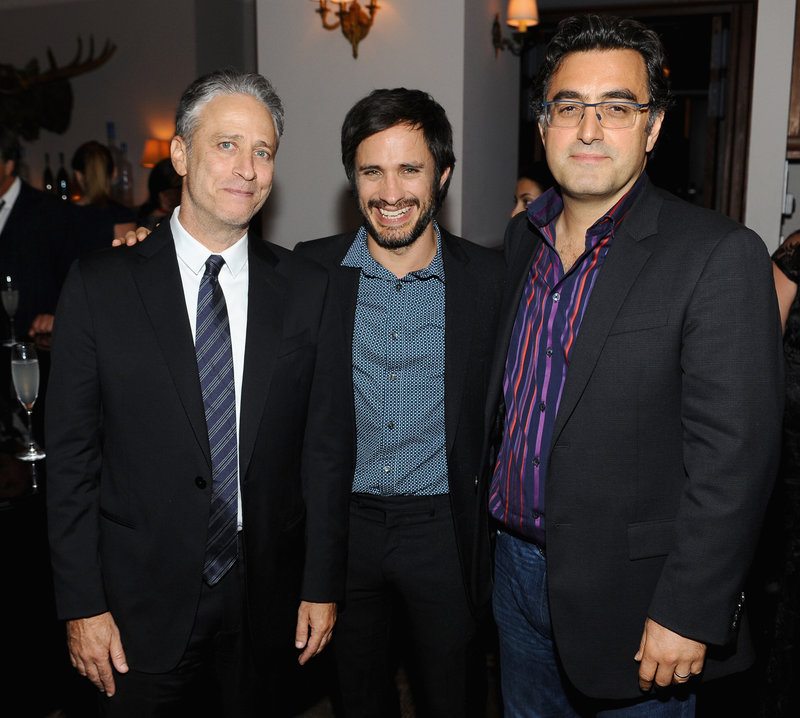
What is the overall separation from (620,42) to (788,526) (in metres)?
1.27

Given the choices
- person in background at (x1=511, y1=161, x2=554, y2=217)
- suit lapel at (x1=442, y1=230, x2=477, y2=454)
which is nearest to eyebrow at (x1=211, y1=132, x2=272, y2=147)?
suit lapel at (x1=442, y1=230, x2=477, y2=454)

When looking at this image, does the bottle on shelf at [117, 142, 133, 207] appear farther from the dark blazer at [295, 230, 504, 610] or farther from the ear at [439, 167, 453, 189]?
the dark blazer at [295, 230, 504, 610]

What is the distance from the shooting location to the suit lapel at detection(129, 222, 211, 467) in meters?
1.57

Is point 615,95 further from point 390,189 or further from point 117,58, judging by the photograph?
point 117,58

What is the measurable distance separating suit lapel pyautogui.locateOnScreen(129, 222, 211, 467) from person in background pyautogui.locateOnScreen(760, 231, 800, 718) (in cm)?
143

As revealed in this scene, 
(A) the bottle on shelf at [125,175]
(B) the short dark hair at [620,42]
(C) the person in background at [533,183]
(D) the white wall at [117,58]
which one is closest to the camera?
(B) the short dark hair at [620,42]

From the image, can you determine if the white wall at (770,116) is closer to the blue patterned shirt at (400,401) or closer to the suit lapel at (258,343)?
the blue patterned shirt at (400,401)

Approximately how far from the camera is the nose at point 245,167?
1634mm

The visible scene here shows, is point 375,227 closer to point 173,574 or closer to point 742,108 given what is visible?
point 173,574

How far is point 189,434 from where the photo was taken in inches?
61.8

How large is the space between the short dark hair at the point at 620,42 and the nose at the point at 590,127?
13cm

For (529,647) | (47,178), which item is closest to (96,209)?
(529,647)

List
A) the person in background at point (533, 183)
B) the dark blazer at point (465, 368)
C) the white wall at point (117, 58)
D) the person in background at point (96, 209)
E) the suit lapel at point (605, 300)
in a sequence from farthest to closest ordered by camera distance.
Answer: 1. the white wall at point (117, 58)
2. the person in background at point (96, 209)
3. the person in background at point (533, 183)
4. the dark blazer at point (465, 368)
5. the suit lapel at point (605, 300)

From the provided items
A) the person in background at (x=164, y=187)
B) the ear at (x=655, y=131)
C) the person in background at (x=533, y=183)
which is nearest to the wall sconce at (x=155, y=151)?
the person in background at (x=164, y=187)
